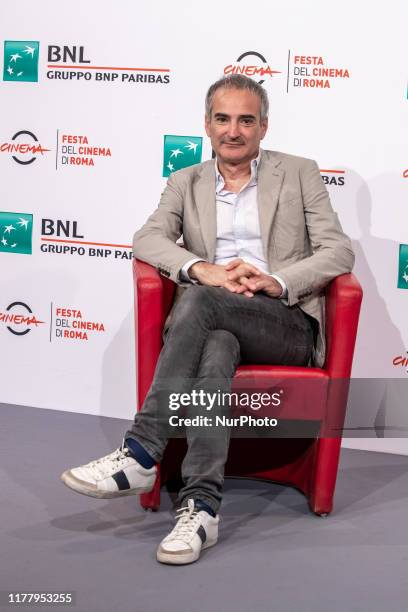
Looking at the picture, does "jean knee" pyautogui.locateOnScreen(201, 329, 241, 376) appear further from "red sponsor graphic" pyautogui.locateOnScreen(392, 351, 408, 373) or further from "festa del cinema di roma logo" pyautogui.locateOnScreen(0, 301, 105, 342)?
"festa del cinema di roma logo" pyautogui.locateOnScreen(0, 301, 105, 342)

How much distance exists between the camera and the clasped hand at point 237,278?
3.18m

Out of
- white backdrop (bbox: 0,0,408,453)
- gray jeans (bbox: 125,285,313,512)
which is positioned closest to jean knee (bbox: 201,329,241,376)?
gray jeans (bbox: 125,285,313,512)

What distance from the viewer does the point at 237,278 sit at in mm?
3203

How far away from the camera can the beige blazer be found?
3.24 meters

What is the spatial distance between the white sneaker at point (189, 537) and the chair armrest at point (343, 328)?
637 millimetres

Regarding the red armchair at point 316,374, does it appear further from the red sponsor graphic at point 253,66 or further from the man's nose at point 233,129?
the red sponsor graphic at point 253,66

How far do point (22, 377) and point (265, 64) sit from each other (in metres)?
1.84

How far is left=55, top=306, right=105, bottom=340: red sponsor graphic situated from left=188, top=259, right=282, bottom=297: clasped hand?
1.21 meters

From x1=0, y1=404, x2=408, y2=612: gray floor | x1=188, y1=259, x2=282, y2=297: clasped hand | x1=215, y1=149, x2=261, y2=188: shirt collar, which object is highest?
x1=215, y1=149, x2=261, y2=188: shirt collar

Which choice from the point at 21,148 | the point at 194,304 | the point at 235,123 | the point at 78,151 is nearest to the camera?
the point at 194,304

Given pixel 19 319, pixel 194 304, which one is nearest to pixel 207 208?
pixel 194 304

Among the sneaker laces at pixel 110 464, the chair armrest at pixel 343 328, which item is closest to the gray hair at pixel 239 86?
the chair armrest at pixel 343 328

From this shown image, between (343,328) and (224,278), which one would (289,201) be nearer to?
(224,278)

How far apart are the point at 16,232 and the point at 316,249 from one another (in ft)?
5.46
